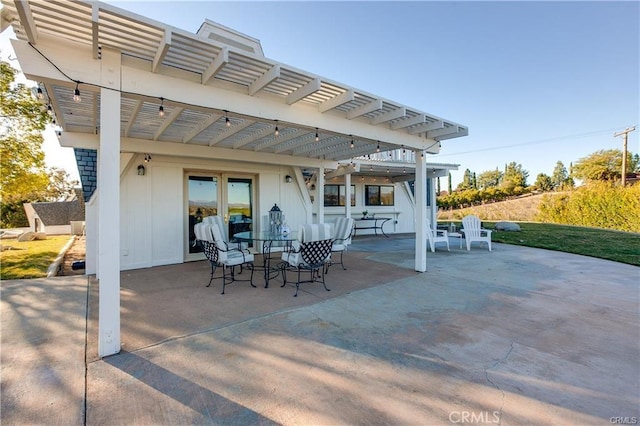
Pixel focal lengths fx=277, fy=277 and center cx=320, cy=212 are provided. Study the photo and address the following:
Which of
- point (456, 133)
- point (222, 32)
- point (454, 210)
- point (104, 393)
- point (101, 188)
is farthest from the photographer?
point (454, 210)

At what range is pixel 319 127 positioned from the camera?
4.16 meters

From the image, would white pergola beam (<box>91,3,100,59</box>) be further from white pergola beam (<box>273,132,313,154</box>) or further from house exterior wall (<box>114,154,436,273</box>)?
house exterior wall (<box>114,154,436,273</box>)

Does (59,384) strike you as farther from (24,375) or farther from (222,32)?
(222,32)

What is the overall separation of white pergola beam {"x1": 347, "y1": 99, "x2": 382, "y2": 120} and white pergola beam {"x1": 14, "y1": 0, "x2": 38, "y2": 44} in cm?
346

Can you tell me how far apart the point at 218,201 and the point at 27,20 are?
5.28 metres

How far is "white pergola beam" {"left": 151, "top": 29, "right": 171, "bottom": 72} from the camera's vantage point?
235cm

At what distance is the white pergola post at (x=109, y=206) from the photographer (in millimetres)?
2455

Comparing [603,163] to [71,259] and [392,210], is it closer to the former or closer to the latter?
[392,210]

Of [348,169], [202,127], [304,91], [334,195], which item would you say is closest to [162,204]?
[202,127]

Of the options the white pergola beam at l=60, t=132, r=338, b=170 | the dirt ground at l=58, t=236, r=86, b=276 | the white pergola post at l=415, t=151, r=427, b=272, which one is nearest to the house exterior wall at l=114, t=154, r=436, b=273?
the white pergola beam at l=60, t=132, r=338, b=170

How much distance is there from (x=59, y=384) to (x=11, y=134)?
887cm

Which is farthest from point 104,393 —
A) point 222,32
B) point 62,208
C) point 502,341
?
point 62,208

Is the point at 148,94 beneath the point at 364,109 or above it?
beneath

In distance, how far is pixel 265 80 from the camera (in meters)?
3.11
